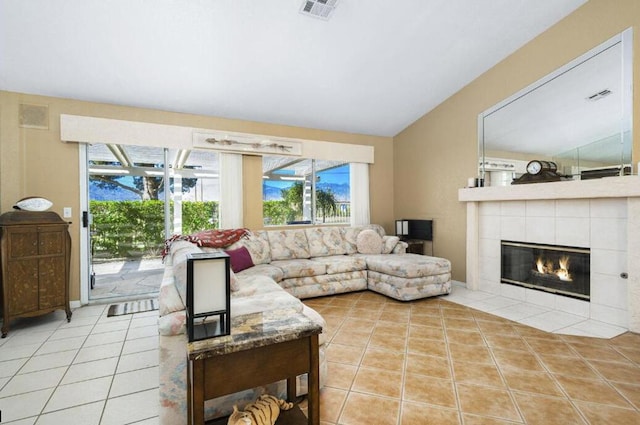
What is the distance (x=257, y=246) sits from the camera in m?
4.05

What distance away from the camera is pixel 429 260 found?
12.7 ft

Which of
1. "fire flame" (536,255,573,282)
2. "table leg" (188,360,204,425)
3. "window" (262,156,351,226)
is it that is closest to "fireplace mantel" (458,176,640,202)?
"fire flame" (536,255,573,282)

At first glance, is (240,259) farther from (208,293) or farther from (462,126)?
(462,126)

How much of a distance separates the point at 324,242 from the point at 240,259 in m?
1.46

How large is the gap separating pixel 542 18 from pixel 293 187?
3808 millimetres

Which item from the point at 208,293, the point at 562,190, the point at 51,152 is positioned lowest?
the point at 208,293

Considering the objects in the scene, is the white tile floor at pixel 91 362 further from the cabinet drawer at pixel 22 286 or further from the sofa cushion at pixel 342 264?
the sofa cushion at pixel 342 264

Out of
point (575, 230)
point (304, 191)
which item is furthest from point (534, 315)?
point (304, 191)

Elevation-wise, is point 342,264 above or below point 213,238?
below

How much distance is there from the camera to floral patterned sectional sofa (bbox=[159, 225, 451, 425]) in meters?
1.56

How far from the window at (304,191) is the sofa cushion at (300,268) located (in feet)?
3.69

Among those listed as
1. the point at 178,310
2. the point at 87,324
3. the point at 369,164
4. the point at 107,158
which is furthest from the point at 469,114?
the point at 87,324

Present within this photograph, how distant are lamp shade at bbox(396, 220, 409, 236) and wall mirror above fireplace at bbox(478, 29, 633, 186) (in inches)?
57.4

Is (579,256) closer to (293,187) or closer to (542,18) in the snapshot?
(542,18)
